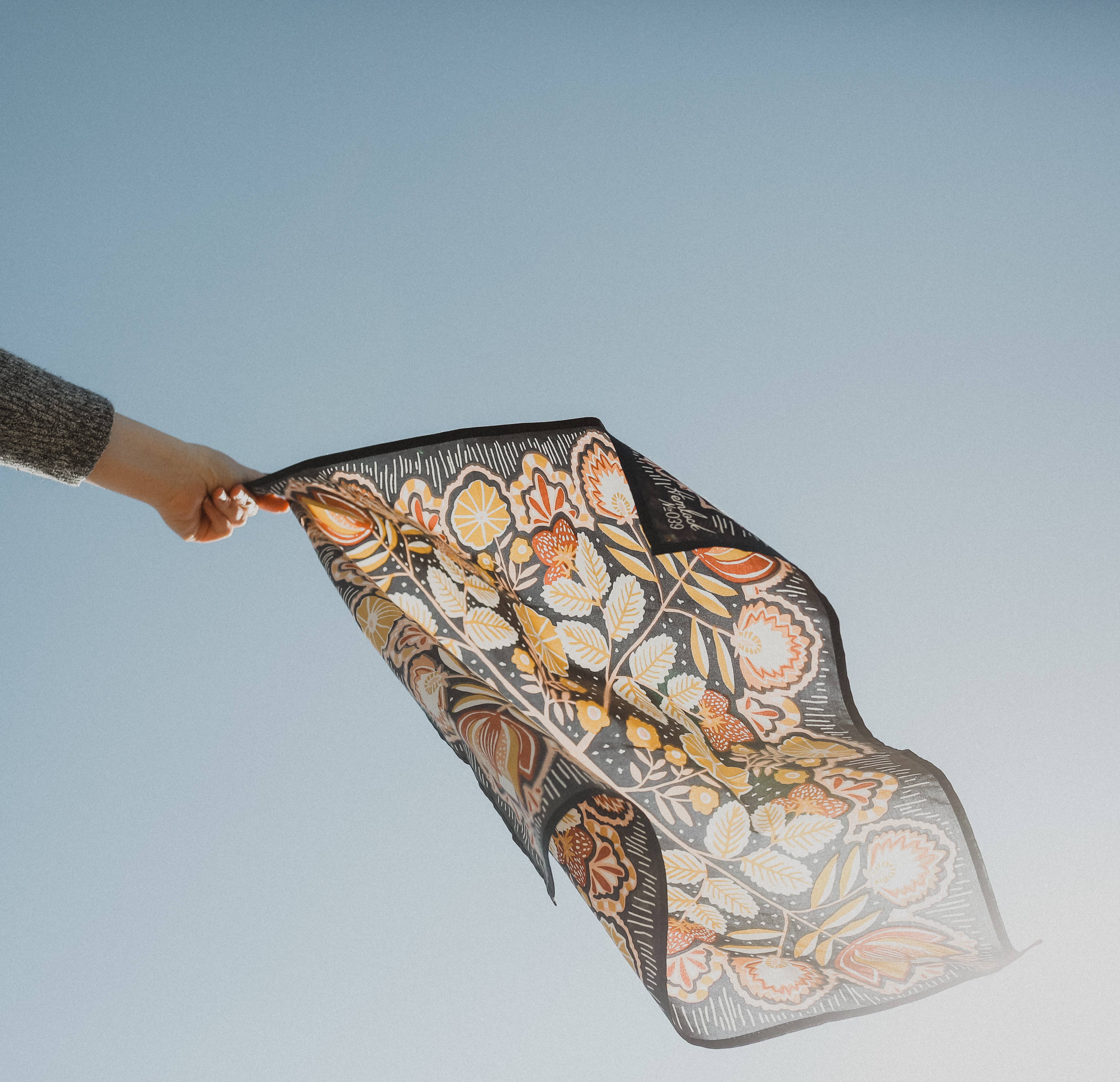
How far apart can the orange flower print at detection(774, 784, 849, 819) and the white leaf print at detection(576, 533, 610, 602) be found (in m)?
0.30

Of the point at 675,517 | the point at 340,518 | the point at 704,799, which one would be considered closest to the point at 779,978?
the point at 704,799

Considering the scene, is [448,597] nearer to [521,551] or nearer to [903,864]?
[521,551]

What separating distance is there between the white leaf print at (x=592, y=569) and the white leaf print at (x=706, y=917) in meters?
0.35

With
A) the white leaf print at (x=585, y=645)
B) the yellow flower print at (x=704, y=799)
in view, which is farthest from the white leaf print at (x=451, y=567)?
the yellow flower print at (x=704, y=799)

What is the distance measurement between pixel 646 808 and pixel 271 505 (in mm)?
586

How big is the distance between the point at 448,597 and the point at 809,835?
47cm

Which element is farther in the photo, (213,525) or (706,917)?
(213,525)

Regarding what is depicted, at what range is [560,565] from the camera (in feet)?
3.41

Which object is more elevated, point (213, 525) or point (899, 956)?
point (213, 525)

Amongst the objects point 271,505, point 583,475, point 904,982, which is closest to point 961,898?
point 904,982

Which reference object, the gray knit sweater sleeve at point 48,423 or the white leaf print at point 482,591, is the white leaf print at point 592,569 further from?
the gray knit sweater sleeve at point 48,423

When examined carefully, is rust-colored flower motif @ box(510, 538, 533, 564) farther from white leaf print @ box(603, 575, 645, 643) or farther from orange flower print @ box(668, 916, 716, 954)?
orange flower print @ box(668, 916, 716, 954)

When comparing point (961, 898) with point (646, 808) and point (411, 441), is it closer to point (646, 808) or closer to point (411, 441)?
point (646, 808)

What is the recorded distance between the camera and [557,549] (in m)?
1.04
